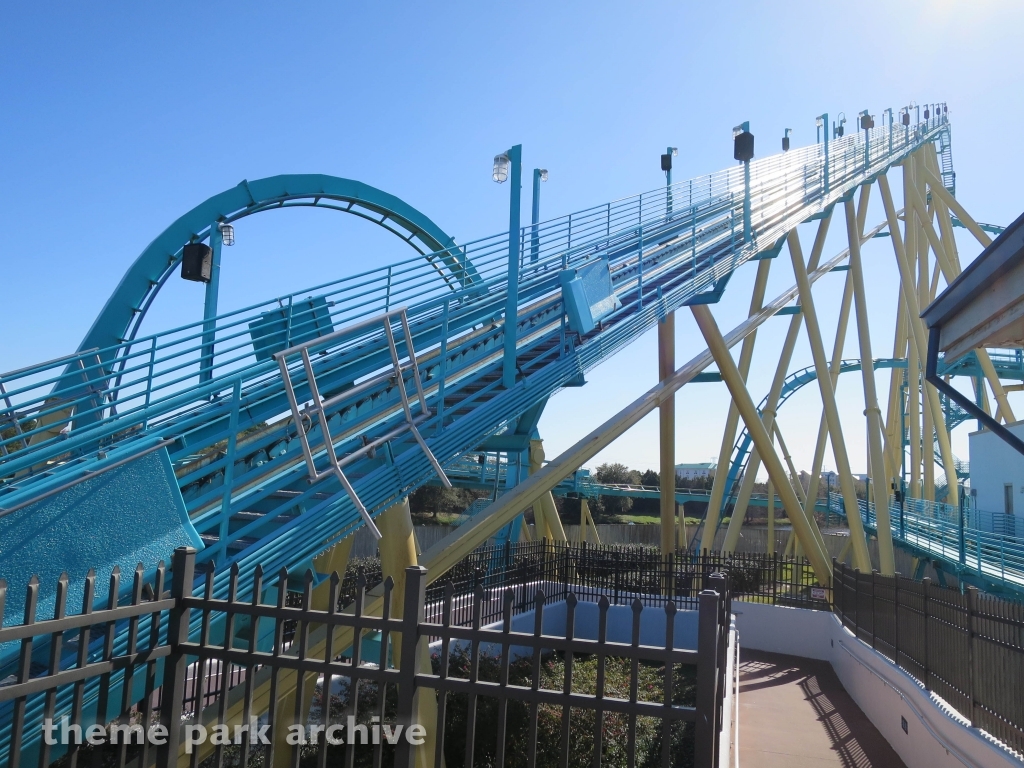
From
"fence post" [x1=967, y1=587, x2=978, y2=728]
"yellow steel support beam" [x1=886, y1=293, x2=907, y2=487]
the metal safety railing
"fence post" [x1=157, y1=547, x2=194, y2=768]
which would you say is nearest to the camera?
"fence post" [x1=157, y1=547, x2=194, y2=768]

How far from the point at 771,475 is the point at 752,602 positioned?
2.38 metres

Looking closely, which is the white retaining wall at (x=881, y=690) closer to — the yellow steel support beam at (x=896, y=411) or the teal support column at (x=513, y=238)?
the teal support column at (x=513, y=238)

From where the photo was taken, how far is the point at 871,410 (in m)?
18.2

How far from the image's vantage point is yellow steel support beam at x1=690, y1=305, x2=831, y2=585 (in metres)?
13.4

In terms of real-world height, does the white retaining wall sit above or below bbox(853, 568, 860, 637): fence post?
below

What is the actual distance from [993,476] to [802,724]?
17003 mm

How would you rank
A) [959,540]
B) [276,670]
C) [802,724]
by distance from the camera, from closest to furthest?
[276,670]
[802,724]
[959,540]

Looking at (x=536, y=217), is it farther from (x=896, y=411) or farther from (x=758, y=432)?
(x=896, y=411)

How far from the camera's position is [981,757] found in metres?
6.05

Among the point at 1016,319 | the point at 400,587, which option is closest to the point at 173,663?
the point at 400,587

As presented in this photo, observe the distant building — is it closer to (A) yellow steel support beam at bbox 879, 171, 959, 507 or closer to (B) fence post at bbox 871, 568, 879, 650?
(A) yellow steel support beam at bbox 879, 171, 959, 507

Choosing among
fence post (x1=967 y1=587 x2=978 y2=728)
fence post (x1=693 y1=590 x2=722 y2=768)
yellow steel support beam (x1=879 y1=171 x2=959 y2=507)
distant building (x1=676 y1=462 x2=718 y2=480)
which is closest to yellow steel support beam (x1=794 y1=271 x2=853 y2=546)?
yellow steel support beam (x1=879 y1=171 x2=959 y2=507)

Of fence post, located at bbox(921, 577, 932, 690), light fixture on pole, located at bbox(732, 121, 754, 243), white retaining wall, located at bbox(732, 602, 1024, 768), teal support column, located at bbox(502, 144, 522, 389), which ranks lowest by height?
white retaining wall, located at bbox(732, 602, 1024, 768)

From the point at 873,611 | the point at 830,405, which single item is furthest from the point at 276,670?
the point at 830,405
